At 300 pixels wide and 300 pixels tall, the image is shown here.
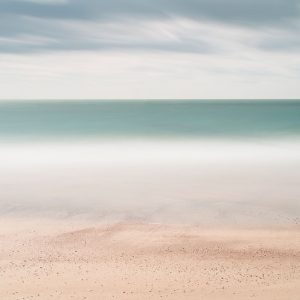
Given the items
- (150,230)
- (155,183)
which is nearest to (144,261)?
(150,230)

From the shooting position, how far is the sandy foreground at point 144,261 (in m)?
8.59

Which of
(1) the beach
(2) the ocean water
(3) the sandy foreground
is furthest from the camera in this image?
(2) the ocean water

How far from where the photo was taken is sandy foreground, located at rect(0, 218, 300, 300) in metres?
8.59

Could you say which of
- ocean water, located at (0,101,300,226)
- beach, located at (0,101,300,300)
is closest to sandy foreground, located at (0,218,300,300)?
beach, located at (0,101,300,300)

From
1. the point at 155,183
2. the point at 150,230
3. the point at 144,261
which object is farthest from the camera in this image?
the point at 155,183

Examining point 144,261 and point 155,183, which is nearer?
point 144,261

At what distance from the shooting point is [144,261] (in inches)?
396

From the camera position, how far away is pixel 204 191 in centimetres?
1747

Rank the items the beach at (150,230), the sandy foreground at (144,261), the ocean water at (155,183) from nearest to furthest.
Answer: the sandy foreground at (144,261) < the beach at (150,230) < the ocean water at (155,183)

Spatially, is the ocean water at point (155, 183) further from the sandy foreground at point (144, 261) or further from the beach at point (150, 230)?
the sandy foreground at point (144, 261)

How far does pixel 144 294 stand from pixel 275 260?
3470 millimetres

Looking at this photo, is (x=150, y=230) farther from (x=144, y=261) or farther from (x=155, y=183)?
(x=155, y=183)

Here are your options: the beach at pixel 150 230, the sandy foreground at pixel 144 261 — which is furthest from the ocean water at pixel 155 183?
the sandy foreground at pixel 144 261

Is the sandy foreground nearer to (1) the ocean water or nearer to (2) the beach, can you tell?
(2) the beach
